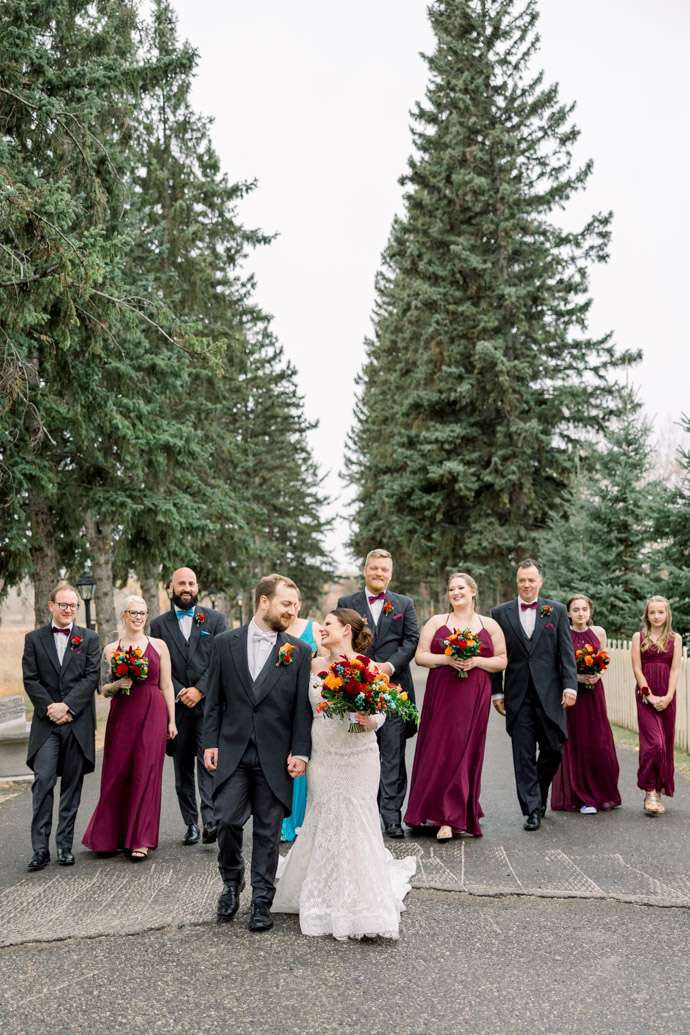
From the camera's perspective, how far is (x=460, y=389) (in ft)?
102

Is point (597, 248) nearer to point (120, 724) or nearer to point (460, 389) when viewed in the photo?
point (460, 389)

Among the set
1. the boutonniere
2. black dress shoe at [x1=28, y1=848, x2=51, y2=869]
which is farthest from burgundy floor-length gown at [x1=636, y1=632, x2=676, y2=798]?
black dress shoe at [x1=28, y1=848, x2=51, y2=869]

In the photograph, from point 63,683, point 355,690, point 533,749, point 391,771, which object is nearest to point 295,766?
point 355,690

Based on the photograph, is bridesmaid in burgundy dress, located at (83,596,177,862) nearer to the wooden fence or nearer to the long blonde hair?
the long blonde hair

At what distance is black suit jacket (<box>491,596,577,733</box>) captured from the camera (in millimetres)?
9070

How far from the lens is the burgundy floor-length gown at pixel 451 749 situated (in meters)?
8.30

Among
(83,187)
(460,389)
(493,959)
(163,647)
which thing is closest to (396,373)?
(460,389)

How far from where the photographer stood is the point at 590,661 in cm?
967

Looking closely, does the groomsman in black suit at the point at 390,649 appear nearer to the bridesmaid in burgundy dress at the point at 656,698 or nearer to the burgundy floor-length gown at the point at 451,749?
the burgundy floor-length gown at the point at 451,749

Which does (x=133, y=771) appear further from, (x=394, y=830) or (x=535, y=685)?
(x=535, y=685)

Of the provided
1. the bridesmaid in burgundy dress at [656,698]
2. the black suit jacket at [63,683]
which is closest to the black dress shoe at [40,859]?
the black suit jacket at [63,683]

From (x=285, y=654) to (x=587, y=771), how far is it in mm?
4669

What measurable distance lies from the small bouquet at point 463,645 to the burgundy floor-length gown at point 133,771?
2504 mm

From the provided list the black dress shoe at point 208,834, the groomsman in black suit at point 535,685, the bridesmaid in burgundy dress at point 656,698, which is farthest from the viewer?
the bridesmaid in burgundy dress at point 656,698
